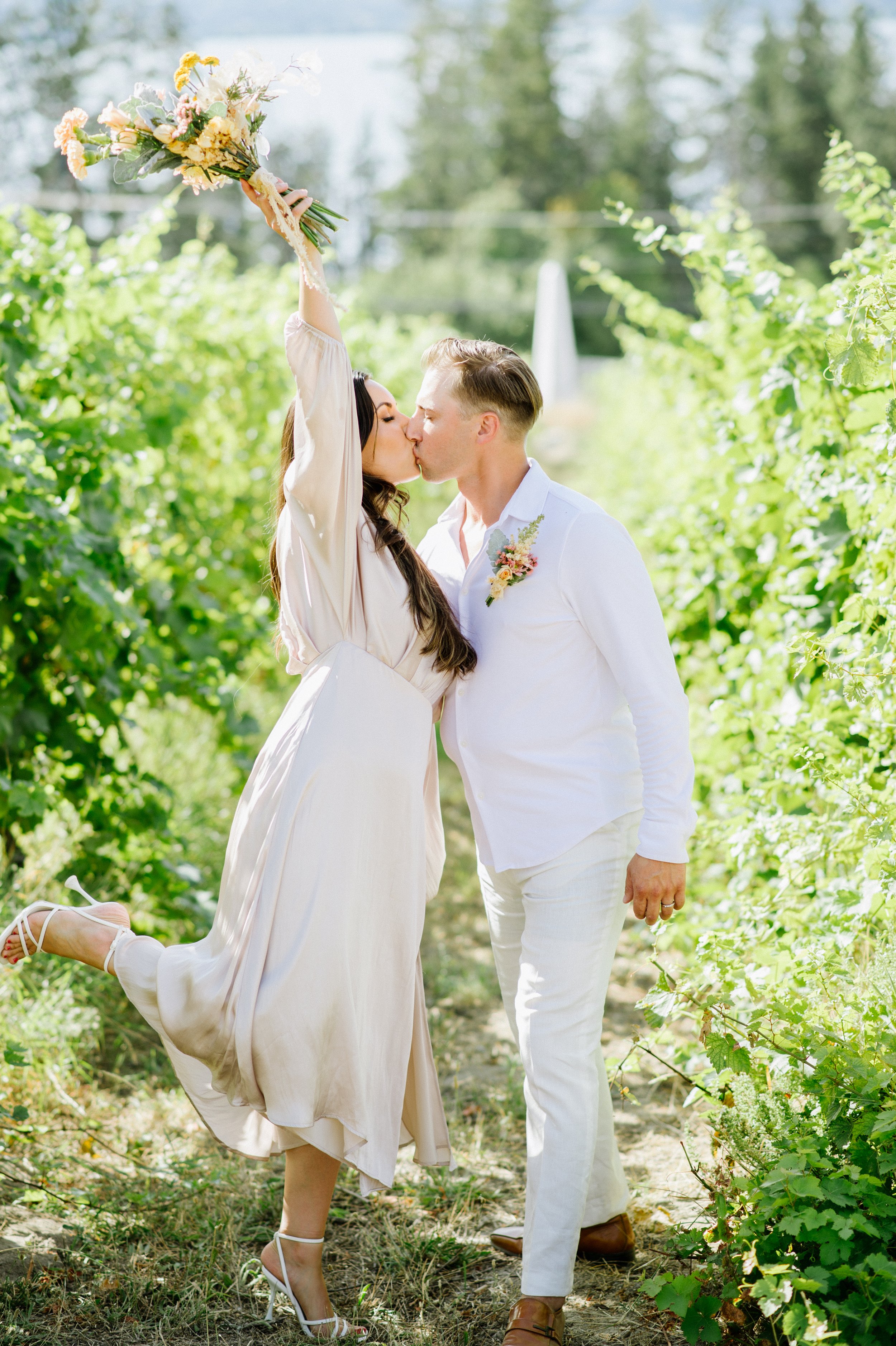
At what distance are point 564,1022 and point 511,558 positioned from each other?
3.19ft

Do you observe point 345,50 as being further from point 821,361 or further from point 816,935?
point 816,935

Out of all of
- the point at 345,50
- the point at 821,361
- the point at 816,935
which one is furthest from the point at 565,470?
the point at 816,935

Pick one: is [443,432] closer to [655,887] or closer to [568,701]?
[568,701]

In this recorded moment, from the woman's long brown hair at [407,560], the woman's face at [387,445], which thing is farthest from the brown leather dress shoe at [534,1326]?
the woman's face at [387,445]

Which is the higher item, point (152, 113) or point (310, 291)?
point (152, 113)

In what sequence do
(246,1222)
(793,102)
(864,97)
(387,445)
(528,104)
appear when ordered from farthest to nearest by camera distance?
1. (528,104)
2. (793,102)
3. (864,97)
4. (246,1222)
5. (387,445)

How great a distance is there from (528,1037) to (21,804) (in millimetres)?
1751

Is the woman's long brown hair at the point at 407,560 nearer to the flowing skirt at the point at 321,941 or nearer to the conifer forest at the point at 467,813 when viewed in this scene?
the flowing skirt at the point at 321,941

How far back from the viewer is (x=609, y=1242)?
8.71ft

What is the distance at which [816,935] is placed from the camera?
9.05ft

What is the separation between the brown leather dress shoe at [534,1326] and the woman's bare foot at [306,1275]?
0.39 metres

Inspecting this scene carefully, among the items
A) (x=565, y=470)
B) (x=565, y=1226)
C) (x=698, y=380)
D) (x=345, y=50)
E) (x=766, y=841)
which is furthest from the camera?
(x=345, y=50)

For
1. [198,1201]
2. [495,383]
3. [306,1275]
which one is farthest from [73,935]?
[495,383]

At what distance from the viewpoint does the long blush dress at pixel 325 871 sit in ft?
7.75
